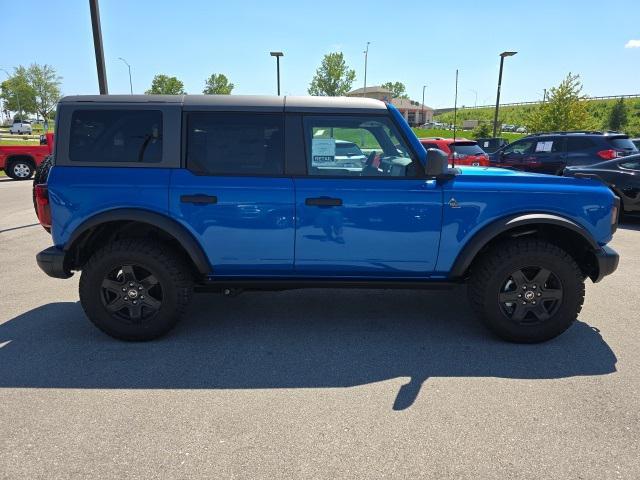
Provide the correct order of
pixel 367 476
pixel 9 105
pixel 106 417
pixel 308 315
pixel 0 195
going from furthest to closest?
pixel 9 105 < pixel 0 195 < pixel 308 315 < pixel 106 417 < pixel 367 476

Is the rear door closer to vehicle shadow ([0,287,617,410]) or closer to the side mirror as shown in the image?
vehicle shadow ([0,287,617,410])

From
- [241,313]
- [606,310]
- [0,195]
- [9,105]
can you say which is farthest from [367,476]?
[9,105]

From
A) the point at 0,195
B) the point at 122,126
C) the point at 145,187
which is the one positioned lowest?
the point at 0,195

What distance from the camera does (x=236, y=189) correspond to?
3412mm

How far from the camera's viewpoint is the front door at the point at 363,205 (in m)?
3.42

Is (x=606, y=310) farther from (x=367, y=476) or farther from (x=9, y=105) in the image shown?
(x=9, y=105)

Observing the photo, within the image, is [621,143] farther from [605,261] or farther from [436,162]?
[436,162]

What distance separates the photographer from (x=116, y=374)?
3.15m

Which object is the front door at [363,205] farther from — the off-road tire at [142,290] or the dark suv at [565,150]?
the dark suv at [565,150]

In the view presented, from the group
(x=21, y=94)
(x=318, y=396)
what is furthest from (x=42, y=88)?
(x=318, y=396)

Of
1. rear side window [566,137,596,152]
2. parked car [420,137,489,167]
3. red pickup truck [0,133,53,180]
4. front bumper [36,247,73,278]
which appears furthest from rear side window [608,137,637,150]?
red pickup truck [0,133,53,180]

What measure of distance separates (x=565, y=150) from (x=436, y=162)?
9774mm

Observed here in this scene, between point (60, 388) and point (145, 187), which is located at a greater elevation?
point (145, 187)

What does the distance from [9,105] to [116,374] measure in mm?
94636
